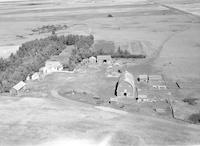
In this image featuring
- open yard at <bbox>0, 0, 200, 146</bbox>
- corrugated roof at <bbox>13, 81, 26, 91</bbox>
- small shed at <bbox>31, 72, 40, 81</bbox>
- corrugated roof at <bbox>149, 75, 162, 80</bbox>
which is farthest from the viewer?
small shed at <bbox>31, 72, 40, 81</bbox>

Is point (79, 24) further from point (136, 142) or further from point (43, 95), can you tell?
point (136, 142)

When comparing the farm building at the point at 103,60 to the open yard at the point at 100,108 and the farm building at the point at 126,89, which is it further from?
the farm building at the point at 126,89

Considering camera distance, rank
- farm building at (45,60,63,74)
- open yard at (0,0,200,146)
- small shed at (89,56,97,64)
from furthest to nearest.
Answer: small shed at (89,56,97,64) < farm building at (45,60,63,74) < open yard at (0,0,200,146)

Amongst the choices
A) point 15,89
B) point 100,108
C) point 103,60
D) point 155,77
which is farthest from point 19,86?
point 155,77

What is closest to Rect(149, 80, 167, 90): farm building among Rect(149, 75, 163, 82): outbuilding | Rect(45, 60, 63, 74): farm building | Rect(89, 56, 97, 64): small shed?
Rect(149, 75, 163, 82): outbuilding

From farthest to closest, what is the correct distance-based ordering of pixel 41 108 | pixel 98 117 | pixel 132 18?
pixel 132 18 → pixel 41 108 → pixel 98 117

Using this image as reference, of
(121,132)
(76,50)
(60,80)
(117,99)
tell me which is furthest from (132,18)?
(121,132)

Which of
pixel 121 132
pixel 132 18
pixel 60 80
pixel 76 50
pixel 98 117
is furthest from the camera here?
pixel 132 18

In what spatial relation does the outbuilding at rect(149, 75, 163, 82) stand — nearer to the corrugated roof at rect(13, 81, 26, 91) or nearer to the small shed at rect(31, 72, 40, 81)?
the small shed at rect(31, 72, 40, 81)
